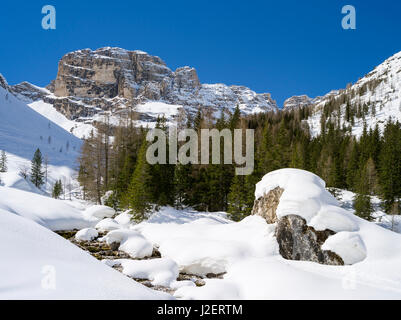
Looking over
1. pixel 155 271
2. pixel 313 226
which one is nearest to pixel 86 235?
pixel 155 271

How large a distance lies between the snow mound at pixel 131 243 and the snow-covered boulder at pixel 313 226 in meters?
6.49

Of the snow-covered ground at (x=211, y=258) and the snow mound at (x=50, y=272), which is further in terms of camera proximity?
the snow-covered ground at (x=211, y=258)

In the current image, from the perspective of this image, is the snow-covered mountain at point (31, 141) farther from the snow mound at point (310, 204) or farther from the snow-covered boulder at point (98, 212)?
the snow mound at point (310, 204)

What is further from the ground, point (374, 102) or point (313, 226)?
point (374, 102)

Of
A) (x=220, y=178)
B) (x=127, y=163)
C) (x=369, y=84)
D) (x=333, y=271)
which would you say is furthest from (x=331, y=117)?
(x=333, y=271)

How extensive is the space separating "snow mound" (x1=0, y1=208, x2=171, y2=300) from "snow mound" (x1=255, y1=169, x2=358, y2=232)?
790 centimetres

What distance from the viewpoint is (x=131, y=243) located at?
12094mm

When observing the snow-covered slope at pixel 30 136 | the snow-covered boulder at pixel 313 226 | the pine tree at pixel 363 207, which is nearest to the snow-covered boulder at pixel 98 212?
the snow-covered boulder at pixel 313 226

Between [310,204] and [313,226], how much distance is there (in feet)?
3.34

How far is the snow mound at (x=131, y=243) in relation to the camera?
37.6ft

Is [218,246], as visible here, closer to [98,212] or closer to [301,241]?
[301,241]

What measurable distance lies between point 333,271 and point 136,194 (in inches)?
615

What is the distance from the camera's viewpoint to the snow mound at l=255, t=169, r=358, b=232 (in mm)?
9703

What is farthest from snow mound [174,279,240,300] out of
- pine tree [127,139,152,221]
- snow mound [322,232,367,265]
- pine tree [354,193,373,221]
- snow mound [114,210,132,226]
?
pine tree [354,193,373,221]
